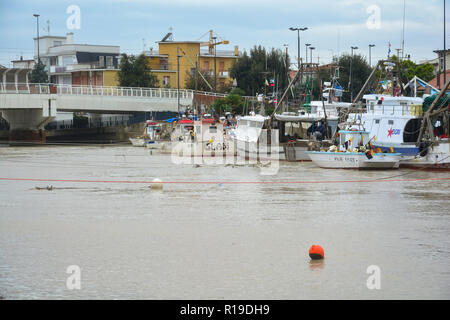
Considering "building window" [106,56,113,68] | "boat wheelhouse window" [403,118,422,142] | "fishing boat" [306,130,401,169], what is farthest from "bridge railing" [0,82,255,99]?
"boat wheelhouse window" [403,118,422,142]

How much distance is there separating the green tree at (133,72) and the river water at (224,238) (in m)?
54.7

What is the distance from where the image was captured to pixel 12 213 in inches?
810

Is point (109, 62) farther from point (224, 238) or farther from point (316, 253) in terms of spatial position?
point (316, 253)

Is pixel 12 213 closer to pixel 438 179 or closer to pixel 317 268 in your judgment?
pixel 317 268

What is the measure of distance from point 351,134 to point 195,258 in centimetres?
2204

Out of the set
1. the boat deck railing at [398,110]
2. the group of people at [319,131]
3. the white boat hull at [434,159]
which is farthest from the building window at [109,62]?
the white boat hull at [434,159]

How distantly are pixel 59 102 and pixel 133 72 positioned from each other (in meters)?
19.9

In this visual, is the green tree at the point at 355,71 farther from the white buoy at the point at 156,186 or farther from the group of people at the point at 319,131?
the white buoy at the point at 156,186

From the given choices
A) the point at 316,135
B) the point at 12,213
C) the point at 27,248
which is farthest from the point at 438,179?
the point at 27,248

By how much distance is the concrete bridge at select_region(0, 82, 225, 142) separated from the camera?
63.1m

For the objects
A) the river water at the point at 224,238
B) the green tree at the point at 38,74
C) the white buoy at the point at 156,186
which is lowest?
the river water at the point at 224,238

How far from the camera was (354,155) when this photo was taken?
3406cm

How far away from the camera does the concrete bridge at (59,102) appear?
63094 millimetres

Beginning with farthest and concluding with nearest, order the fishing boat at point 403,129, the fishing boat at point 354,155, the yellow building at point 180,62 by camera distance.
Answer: the yellow building at point 180,62 < the fishing boat at point 403,129 < the fishing boat at point 354,155
